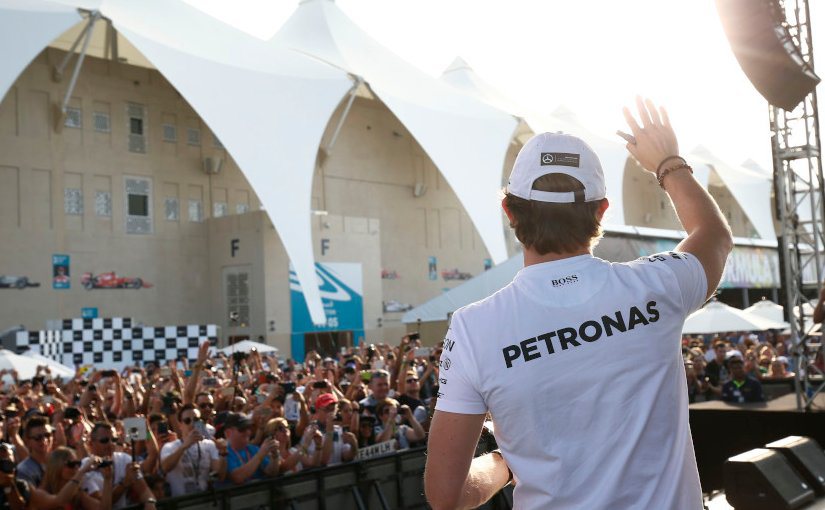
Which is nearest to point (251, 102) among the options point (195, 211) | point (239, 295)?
point (195, 211)

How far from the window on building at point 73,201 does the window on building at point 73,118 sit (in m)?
2.21

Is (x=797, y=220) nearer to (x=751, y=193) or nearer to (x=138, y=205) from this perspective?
(x=138, y=205)

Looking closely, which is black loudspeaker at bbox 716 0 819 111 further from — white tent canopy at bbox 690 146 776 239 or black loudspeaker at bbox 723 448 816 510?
white tent canopy at bbox 690 146 776 239

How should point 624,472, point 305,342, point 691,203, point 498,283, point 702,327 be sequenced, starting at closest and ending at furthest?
point 624,472
point 691,203
point 702,327
point 498,283
point 305,342

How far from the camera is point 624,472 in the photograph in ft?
4.80

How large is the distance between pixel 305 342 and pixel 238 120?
28.3ft

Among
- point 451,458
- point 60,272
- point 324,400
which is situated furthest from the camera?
point 60,272

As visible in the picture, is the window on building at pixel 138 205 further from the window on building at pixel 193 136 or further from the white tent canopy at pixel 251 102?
the white tent canopy at pixel 251 102

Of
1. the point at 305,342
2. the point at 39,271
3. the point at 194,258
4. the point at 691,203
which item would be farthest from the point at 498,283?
the point at 691,203

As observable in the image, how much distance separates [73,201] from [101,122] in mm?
3067

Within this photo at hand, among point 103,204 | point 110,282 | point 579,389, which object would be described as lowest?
point 579,389

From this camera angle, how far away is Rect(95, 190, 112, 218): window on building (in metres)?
29.1

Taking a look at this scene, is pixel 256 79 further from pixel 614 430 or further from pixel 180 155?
pixel 614 430

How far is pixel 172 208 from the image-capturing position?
102 ft
